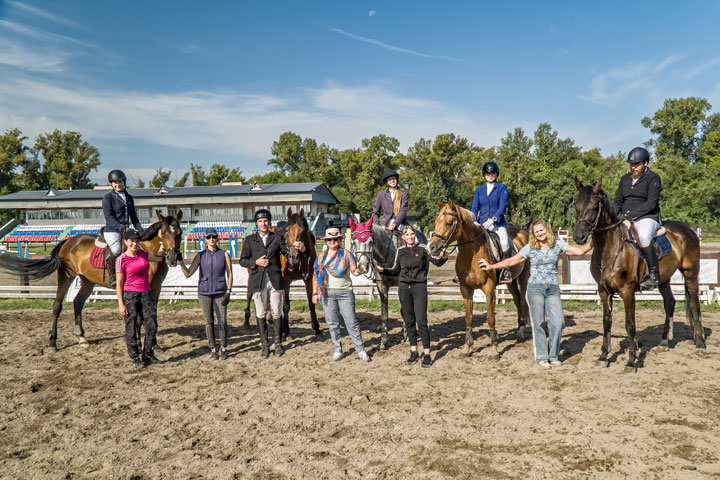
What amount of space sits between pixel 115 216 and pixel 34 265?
99.8 inches

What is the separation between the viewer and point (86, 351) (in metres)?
8.11

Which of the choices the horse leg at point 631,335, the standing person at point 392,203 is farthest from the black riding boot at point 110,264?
the horse leg at point 631,335

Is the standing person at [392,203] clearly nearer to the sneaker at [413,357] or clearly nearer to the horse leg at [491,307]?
the horse leg at [491,307]

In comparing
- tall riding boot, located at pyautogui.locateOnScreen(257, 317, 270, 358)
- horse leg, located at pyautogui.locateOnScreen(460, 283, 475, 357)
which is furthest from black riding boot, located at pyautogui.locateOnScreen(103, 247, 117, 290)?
horse leg, located at pyautogui.locateOnScreen(460, 283, 475, 357)

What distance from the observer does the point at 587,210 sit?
6.20m

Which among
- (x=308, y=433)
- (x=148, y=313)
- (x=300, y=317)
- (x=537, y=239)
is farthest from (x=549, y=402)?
(x=300, y=317)

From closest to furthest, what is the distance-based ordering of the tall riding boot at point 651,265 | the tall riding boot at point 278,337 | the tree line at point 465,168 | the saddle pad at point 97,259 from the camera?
the tall riding boot at point 651,265, the tall riding boot at point 278,337, the saddle pad at point 97,259, the tree line at point 465,168

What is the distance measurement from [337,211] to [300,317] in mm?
53962

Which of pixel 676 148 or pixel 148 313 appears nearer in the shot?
pixel 148 313

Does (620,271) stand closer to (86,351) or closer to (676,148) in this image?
(86,351)

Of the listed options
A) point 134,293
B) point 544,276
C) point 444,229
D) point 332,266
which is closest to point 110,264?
point 134,293

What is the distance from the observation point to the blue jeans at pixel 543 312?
643cm

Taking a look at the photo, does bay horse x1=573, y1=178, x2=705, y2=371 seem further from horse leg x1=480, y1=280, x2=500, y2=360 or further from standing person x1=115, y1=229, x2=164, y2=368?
standing person x1=115, y1=229, x2=164, y2=368

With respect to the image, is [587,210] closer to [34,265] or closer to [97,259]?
[97,259]
